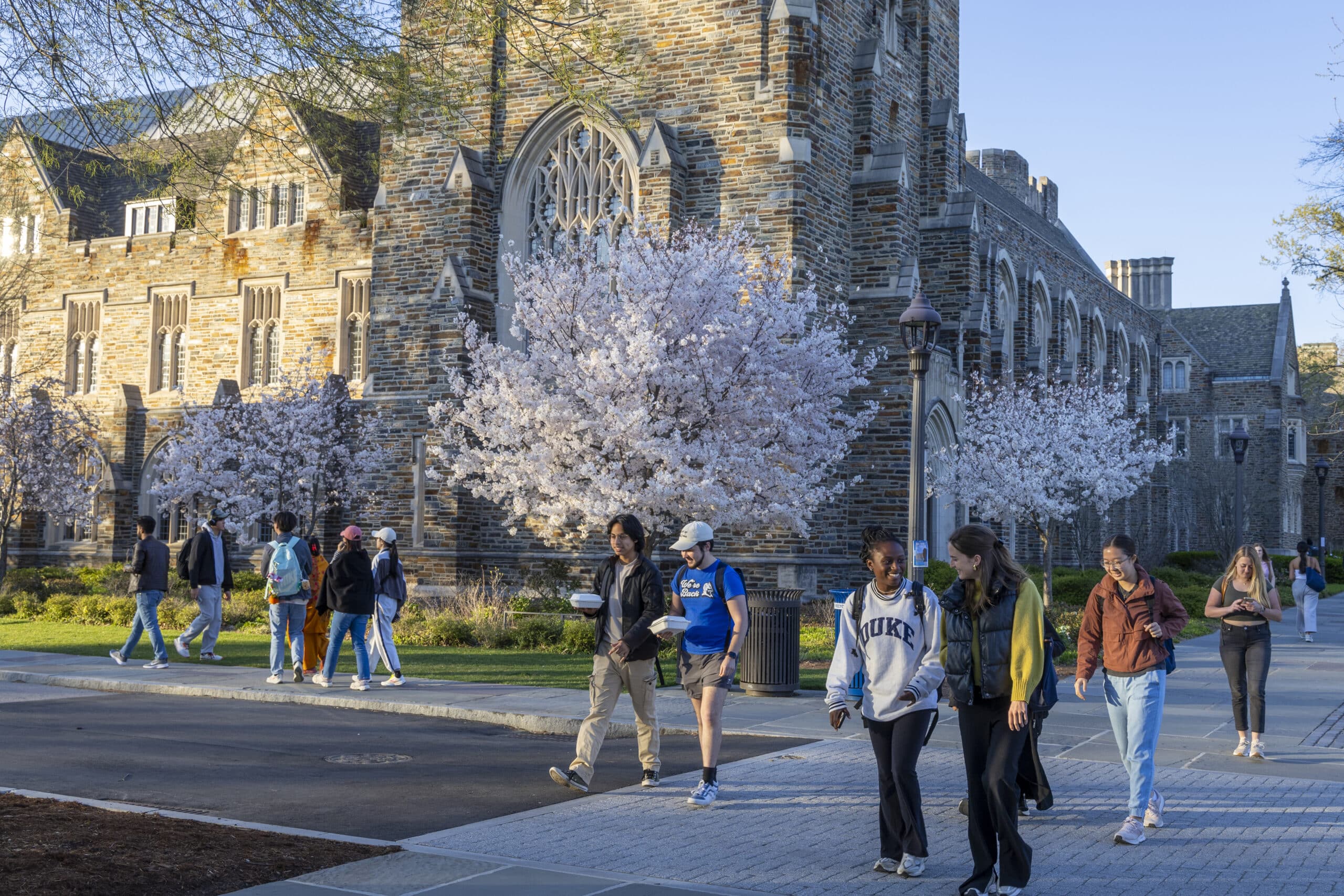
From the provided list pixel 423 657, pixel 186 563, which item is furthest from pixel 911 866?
pixel 186 563

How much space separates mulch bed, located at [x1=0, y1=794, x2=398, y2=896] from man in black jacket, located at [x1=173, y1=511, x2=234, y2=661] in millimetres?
8676

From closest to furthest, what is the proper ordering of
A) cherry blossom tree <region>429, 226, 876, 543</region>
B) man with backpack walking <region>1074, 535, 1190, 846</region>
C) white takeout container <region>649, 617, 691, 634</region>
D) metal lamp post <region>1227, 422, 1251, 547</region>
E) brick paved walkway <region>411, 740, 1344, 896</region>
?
brick paved walkway <region>411, 740, 1344, 896</region> < man with backpack walking <region>1074, 535, 1190, 846</region> < white takeout container <region>649, 617, 691, 634</region> < cherry blossom tree <region>429, 226, 876, 543</region> < metal lamp post <region>1227, 422, 1251, 547</region>

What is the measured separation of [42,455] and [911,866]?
28.8 m

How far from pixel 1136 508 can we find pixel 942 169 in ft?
75.3

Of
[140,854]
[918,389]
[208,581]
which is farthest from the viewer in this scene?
[208,581]

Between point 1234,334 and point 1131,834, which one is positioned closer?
point 1131,834

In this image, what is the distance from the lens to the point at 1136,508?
45.3 meters

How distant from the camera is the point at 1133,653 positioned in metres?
7.42

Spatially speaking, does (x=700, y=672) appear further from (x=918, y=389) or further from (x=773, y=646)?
(x=918, y=389)

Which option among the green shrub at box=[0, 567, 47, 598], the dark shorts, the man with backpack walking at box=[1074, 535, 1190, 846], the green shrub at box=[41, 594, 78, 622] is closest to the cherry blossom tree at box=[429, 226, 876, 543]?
the dark shorts

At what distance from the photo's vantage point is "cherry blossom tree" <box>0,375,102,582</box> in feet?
95.0

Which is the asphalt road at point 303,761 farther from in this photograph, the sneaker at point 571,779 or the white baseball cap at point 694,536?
the white baseball cap at point 694,536

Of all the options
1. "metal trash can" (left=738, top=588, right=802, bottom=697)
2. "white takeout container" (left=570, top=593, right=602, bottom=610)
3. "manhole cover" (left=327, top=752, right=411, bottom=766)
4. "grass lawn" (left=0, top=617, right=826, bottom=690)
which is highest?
"white takeout container" (left=570, top=593, right=602, bottom=610)

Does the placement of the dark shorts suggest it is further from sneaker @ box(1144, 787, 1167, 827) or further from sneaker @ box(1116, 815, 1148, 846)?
sneaker @ box(1144, 787, 1167, 827)
